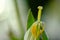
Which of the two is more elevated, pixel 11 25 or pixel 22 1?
pixel 22 1

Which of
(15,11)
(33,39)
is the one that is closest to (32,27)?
(33,39)

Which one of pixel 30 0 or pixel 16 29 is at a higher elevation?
pixel 30 0

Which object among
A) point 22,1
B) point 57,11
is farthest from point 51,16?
point 22,1

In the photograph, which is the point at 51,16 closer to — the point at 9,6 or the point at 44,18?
the point at 44,18

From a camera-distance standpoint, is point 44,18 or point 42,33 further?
point 44,18

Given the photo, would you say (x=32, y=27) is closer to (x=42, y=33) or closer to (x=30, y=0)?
(x=42, y=33)
